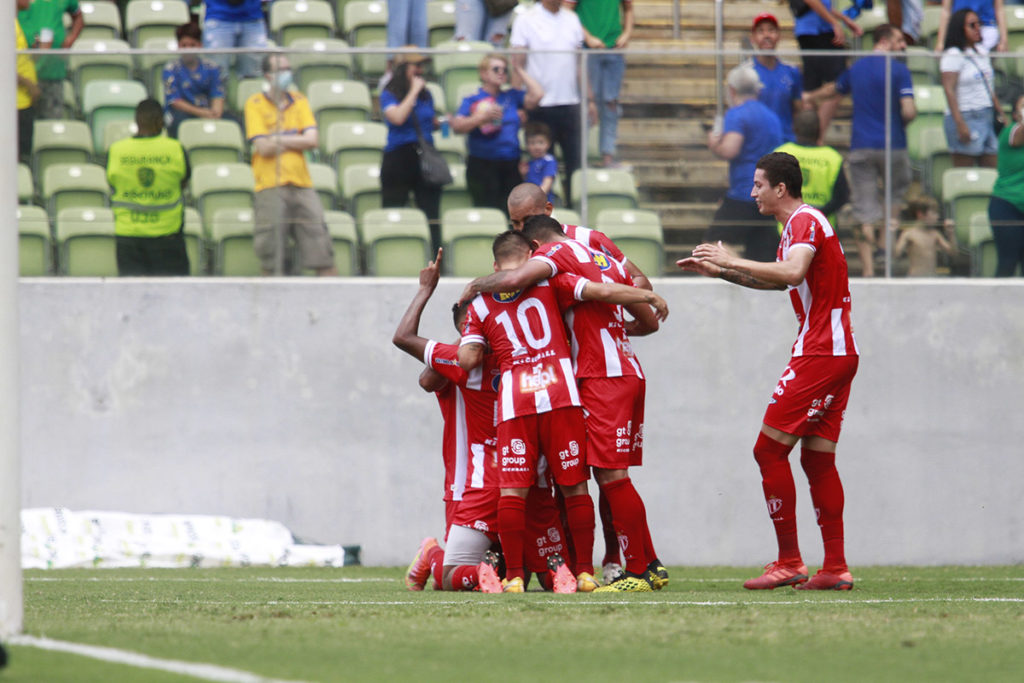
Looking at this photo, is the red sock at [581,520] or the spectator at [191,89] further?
the spectator at [191,89]

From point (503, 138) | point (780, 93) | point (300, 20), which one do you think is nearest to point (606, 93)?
point (503, 138)

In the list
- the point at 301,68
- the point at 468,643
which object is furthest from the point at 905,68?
the point at 468,643

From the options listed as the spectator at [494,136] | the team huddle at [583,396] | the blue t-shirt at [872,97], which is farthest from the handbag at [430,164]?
the team huddle at [583,396]

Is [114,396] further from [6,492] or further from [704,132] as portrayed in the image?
[6,492]

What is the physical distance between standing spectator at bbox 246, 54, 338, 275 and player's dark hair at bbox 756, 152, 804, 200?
432cm

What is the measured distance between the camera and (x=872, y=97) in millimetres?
9867

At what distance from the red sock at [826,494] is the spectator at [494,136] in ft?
12.9

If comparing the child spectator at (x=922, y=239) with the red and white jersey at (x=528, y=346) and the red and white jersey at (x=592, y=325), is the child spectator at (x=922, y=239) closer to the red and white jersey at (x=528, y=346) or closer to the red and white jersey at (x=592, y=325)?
the red and white jersey at (x=592, y=325)

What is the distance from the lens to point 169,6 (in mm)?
12156

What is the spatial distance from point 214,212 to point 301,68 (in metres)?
1.26

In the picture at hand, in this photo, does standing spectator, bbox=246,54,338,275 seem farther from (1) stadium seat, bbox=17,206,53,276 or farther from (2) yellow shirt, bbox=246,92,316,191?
(1) stadium seat, bbox=17,206,53,276

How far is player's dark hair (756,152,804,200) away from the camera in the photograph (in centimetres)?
645

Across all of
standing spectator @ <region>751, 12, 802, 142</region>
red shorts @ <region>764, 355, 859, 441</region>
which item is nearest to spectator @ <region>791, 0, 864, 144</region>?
standing spectator @ <region>751, 12, 802, 142</region>

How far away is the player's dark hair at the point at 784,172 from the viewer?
21.1 feet
